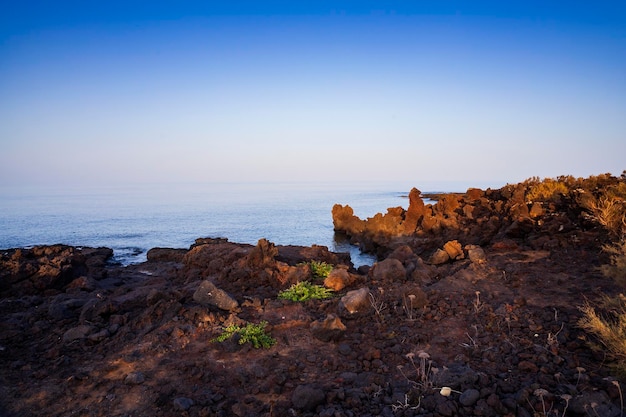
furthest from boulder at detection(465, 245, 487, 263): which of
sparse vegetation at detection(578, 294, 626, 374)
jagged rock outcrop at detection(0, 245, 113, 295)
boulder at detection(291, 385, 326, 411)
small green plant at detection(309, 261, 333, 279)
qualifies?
jagged rock outcrop at detection(0, 245, 113, 295)

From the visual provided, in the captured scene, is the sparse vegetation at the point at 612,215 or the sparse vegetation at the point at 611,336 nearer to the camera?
the sparse vegetation at the point at 611,336

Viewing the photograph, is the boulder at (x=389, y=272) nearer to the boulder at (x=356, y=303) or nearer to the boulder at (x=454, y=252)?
the boulder at (x=356, y=303)

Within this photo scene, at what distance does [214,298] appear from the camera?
8.23 meters

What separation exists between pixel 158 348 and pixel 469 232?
14.2m

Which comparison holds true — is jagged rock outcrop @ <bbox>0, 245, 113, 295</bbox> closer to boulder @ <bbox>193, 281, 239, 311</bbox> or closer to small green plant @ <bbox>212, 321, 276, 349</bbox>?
boulder @ <bbox>193, 281, 239, 311</bbox>

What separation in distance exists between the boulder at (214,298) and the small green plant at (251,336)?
1301 millimetres

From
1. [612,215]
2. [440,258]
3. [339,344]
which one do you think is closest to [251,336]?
[339,344]

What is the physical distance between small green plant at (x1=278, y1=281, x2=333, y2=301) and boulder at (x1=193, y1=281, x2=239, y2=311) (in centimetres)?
110

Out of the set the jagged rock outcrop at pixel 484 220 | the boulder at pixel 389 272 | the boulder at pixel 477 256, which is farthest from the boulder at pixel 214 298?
the jagged rock outcrop at pixel 484 220

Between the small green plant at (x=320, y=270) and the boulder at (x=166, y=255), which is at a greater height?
the small green plant at (x=320, y=270)

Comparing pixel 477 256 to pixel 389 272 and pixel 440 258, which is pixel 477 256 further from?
pixel 389 272

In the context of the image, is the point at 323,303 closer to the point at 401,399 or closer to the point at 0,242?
the point at 401,399

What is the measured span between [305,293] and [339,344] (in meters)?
2.44

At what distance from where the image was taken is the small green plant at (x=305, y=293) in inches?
333
